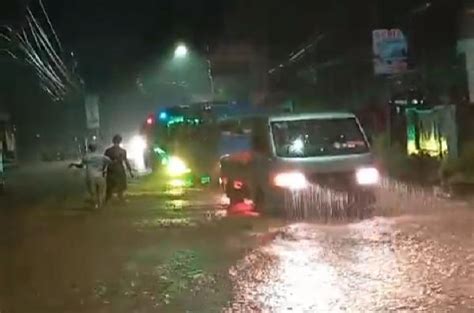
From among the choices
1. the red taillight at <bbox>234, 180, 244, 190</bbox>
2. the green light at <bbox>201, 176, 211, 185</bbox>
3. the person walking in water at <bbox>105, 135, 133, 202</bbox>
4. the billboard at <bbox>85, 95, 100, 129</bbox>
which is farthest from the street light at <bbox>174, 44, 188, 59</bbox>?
the red taillight at <bbox>234, 180, 244, 190</bbox>

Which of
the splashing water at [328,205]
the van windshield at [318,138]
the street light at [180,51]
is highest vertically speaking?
the street light at [180,51]

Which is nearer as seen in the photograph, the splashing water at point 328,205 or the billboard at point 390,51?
the splashing water at point 328,205

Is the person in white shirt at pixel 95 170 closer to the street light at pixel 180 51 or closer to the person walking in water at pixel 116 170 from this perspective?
the person walking in water at pixel 116 170

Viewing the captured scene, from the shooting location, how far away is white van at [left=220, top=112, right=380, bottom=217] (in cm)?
1759

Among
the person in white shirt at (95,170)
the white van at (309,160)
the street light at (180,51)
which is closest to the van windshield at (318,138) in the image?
the white van at (309,160)

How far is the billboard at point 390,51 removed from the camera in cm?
2905

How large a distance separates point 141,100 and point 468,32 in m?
43.7

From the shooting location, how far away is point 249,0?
50.3 meters

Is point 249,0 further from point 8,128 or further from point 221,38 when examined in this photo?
point 8,128

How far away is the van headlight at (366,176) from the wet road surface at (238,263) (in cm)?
82

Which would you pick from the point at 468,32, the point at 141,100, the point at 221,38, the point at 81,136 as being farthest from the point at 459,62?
the point at 81,136

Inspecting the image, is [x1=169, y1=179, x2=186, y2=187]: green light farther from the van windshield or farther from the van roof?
the van windshield

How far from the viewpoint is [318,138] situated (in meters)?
18.5

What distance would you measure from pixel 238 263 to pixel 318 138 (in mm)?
6361
